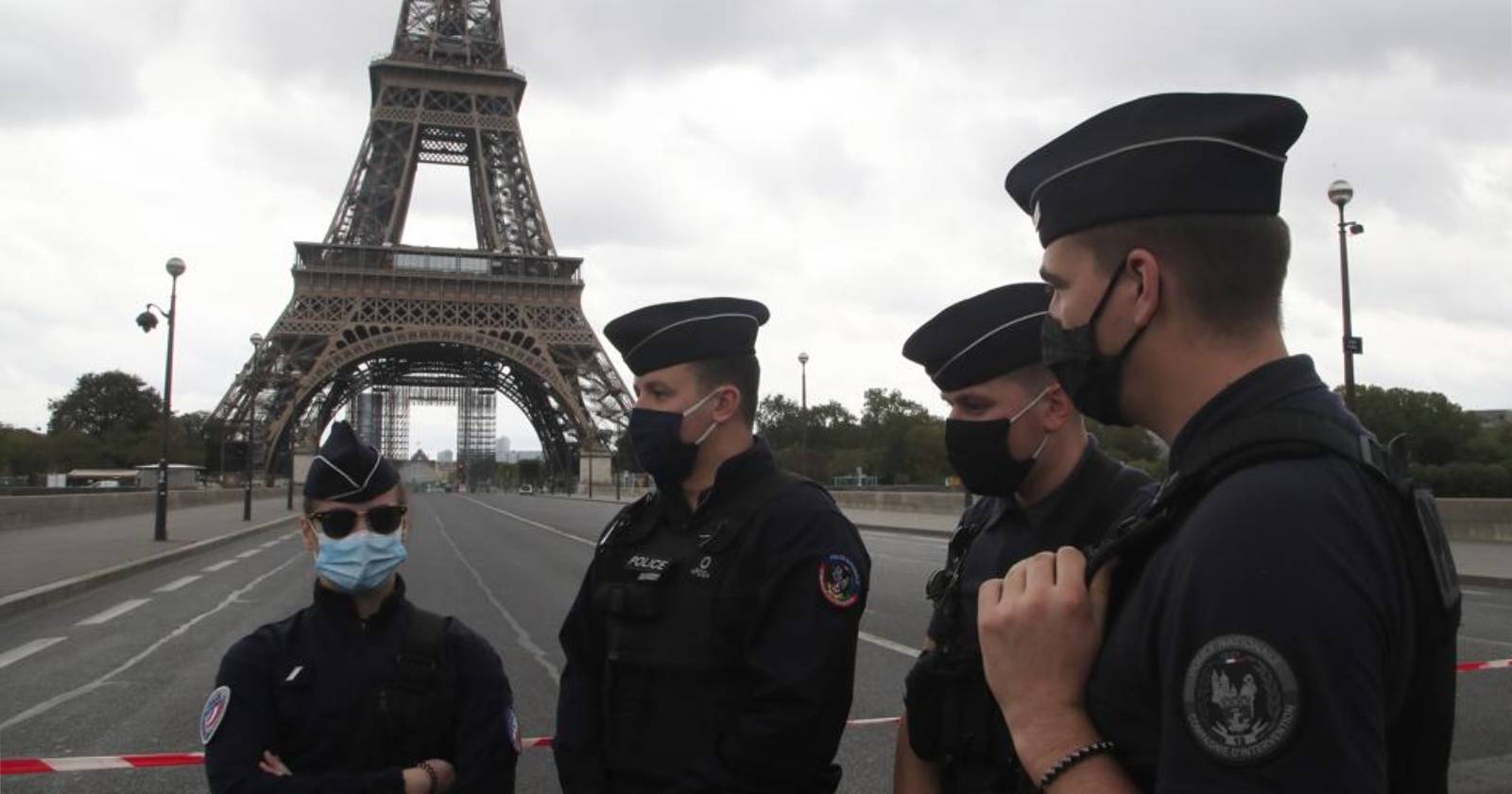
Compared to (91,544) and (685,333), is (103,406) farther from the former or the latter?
(685,333)

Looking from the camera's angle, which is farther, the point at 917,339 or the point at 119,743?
the point at 119,743

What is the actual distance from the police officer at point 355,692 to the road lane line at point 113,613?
1000cm

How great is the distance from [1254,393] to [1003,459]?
1.57 meters

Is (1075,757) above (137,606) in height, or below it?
above

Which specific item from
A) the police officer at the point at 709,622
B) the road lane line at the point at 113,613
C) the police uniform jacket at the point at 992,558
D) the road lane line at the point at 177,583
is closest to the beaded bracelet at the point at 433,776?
the police officer at the point at 709,622

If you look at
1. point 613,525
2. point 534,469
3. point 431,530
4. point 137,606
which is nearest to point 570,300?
point 431,530

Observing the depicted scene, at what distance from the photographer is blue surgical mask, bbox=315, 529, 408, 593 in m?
3.03

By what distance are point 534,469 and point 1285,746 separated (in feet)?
431

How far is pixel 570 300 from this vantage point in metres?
57.0

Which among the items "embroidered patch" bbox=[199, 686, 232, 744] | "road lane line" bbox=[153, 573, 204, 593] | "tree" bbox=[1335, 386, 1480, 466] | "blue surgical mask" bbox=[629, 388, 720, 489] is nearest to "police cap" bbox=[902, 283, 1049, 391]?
"blue surgical mask" bbox=[629, 388, 720, 489]

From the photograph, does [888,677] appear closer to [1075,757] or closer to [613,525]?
[613,525]

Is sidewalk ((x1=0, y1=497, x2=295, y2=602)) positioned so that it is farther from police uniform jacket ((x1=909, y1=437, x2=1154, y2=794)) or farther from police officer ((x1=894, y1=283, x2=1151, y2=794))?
police uniform jacket ((x1=909, y1=437, x2=1154, y2=794))

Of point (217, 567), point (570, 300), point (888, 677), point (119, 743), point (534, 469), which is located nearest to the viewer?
point (119, 743)

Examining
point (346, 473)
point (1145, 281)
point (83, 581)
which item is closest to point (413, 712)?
point (346, 473)
